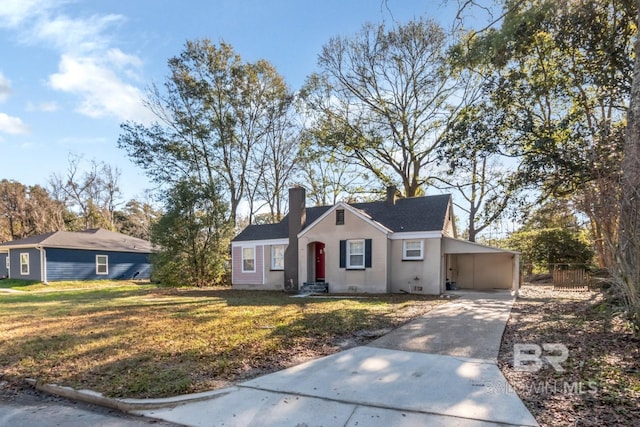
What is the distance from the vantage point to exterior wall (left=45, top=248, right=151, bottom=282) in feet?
73.5

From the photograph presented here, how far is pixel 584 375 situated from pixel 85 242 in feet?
92.2

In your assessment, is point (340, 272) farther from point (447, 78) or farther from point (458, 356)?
point (447, 78)

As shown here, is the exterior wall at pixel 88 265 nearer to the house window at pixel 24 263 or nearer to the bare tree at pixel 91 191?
the house window at pixel 24 263

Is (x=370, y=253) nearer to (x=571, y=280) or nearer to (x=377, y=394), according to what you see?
(x=571, y=280)

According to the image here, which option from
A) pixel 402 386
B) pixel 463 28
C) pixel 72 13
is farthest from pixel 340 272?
pixel 72 13

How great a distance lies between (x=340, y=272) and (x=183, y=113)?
16651 millimetres

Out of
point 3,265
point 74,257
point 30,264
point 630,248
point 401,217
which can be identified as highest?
point 401,217

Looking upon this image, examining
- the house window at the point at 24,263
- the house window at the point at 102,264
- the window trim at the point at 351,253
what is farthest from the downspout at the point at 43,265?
the window trim at the point at 351,253

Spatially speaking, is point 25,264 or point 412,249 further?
point 25,264

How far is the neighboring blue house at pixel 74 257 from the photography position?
2212 centimetres

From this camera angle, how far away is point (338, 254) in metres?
15.6

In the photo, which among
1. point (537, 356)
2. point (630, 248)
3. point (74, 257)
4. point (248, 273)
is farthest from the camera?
point (74, 257)

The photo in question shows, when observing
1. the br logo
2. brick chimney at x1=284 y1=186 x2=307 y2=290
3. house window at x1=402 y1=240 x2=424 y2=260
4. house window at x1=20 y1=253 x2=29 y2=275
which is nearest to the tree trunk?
the br logo

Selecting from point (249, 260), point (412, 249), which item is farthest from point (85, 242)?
point (412, 249)
